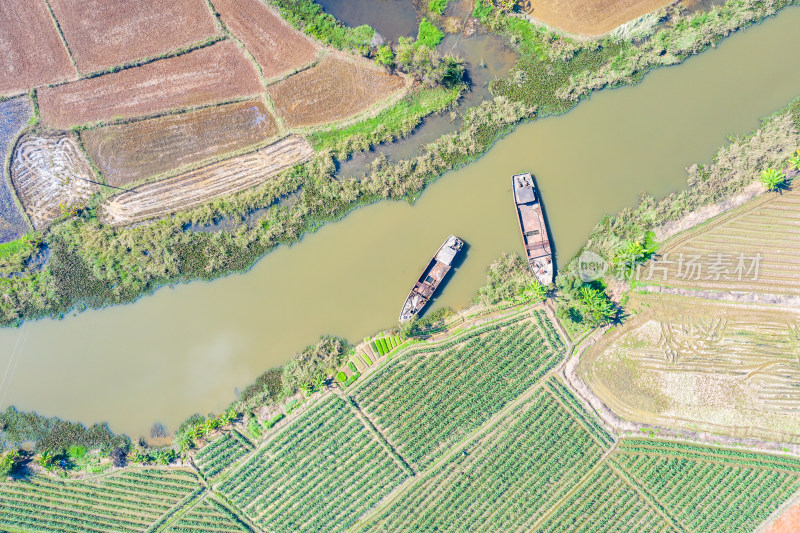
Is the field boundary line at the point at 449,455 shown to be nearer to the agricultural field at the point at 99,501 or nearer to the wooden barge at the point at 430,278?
the wooden barge at the point at 430,278

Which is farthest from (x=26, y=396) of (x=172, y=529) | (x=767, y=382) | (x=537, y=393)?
(x=767, y=382)

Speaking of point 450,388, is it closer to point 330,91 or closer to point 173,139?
point 330,91

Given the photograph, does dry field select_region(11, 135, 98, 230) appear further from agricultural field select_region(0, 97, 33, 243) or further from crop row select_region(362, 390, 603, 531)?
crop row select_region(362, 390, 603, 531)

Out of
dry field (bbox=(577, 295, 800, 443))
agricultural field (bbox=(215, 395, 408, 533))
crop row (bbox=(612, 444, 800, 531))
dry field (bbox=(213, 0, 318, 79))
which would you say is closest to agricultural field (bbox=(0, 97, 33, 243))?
dry field (bbox=(213, 0, 318, 79))

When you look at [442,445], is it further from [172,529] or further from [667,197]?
[667,197]

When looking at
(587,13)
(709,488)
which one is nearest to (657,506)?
(709,488)
